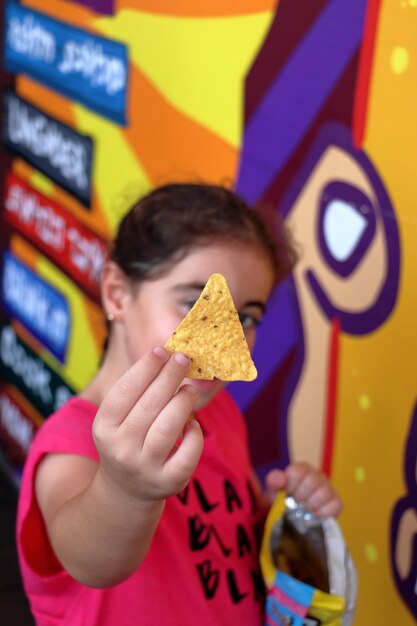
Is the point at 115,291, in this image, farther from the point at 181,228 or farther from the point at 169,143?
the point at 169,143

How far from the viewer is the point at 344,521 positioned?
1.37m

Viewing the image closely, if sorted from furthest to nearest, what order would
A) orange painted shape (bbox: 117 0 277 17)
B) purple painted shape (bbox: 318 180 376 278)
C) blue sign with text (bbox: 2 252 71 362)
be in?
blue sign with text (bbox: 2 252 71 362), orange painted shape (bbox: 117 0 277 17), purple painted shape (bbox: 318 180 376 278)

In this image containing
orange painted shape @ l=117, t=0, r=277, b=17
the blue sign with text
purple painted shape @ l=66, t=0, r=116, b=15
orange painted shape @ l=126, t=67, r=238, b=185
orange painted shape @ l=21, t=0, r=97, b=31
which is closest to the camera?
orange painted shape @ l=117, t=0, r=277, b=17

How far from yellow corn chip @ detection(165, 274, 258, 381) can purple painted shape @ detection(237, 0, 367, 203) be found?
644mm

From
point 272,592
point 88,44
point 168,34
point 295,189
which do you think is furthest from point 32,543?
point 88,44

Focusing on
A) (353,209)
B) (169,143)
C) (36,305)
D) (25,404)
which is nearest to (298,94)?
(353,209)

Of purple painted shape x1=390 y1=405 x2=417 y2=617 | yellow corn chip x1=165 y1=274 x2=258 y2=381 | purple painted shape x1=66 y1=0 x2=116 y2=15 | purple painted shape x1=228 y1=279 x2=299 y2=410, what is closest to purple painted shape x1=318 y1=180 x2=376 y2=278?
purple painted shape x1=228 y1=279 x2=299 y2=410

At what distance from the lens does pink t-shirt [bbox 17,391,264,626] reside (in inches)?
39.9

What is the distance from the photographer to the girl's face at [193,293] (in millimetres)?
Answer: 1036

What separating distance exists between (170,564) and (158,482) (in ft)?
1.15

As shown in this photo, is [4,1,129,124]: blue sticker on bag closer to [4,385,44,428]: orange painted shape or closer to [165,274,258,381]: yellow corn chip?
[4,385,44,428]: orange painted shape

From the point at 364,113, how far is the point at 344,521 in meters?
0.66

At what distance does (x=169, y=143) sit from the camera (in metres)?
1.78

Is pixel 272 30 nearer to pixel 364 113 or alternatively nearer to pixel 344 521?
pixel 364 113
